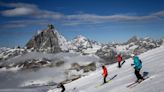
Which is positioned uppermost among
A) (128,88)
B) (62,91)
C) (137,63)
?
(137,63)

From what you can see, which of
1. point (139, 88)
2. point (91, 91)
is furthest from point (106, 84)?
point (139, 88)

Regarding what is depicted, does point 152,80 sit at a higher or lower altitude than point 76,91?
higher

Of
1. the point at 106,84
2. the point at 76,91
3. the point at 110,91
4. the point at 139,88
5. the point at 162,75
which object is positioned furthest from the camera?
the point at 76,91

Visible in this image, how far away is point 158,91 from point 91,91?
50.7ft

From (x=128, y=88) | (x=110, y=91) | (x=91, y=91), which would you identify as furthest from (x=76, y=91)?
(x=128, y=88)

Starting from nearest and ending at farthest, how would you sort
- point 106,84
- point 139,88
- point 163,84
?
point 163,84, point 139,88, point 106,84

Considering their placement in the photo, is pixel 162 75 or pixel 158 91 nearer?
pixel 158 91

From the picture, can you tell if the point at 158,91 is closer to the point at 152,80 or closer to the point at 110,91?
the point at 152,80

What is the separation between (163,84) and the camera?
71.6ft

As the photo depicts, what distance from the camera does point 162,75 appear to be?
2586cm

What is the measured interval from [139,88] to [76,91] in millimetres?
16718

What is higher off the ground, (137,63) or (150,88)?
(137,63)

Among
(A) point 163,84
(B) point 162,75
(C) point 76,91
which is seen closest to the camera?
(A) point 163,84

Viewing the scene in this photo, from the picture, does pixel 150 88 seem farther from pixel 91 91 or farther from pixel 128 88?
pixel 91 91
